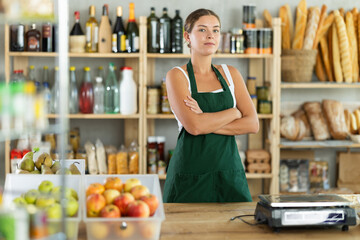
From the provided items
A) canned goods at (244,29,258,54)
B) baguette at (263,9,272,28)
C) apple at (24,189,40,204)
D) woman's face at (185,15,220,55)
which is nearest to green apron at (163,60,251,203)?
woman's face at (185,15,220,55)

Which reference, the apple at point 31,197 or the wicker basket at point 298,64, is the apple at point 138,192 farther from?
the wicker basket at point 298,64

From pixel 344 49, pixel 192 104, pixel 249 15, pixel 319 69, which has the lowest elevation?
pixel 192 104

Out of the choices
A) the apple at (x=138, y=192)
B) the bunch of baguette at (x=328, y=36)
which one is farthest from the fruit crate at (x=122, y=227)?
the bunch of baguette at (x=328, y=36)

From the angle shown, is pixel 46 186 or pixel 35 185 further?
pixel 35 185

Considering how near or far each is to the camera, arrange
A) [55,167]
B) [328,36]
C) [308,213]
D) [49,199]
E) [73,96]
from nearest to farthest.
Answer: [49,199] < [308,213] < [55,167] < [73,96] < [328,36]

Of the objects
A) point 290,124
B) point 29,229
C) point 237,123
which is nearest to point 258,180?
point 290,124

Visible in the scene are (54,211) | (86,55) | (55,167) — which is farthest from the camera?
(86,55)

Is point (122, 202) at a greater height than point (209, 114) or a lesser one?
lesser

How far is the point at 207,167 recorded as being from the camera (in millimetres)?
2527

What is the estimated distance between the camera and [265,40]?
402 centimetres

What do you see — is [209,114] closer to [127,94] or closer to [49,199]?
[49,199]

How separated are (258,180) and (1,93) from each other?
3.37 m

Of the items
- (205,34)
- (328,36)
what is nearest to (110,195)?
(205,34)

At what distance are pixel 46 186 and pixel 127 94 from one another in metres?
2.40
